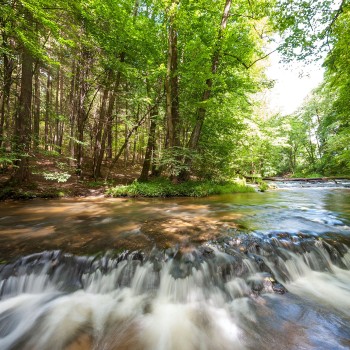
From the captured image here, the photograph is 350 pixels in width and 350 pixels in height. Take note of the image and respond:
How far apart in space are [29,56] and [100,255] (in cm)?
860

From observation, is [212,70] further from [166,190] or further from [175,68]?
[166,190]

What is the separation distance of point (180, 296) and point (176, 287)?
127mm

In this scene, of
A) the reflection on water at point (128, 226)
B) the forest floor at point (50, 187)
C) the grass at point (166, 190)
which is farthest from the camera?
the grass at point (166, 190)

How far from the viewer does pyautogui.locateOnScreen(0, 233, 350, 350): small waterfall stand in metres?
2.32

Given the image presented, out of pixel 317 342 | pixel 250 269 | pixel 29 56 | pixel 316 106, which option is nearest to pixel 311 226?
pixel 250 269

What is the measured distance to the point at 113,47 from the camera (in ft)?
34.0

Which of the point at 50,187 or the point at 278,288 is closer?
the point at 278,288

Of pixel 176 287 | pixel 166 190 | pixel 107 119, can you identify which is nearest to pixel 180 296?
pixel 176 287

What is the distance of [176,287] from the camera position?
3.06 meters

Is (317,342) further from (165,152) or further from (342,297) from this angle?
(165,152)

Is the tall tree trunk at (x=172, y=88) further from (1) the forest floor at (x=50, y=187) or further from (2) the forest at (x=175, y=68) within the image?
(1) the forest floor at (x=50, y=187)

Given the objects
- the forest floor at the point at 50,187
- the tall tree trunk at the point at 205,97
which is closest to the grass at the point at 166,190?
the tall tree trunk at the point at 205,97

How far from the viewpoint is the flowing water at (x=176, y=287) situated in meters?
2.34

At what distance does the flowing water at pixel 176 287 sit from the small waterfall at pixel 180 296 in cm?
1
